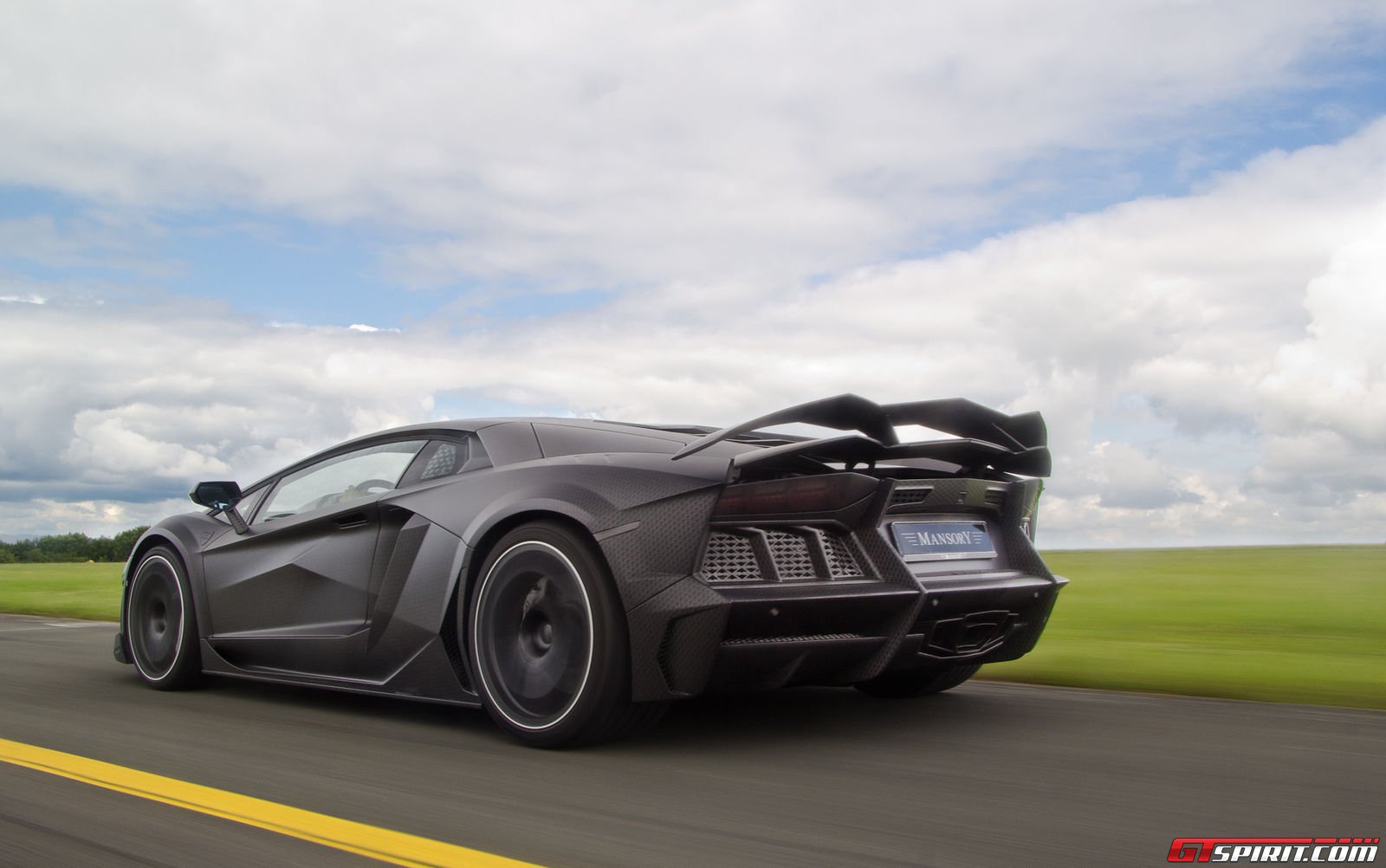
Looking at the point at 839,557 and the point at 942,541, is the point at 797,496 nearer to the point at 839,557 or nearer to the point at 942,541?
the point at 839,557

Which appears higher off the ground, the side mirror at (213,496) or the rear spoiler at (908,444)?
the rear spoiler at (908,444)

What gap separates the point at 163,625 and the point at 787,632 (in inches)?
138

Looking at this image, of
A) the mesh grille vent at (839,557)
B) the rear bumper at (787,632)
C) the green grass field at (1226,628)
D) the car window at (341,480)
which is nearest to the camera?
the rear bumper at (787,632)

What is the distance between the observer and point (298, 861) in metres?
2.61

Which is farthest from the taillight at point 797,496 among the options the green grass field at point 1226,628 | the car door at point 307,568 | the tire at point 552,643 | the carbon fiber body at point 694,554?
the car door at point 307,568

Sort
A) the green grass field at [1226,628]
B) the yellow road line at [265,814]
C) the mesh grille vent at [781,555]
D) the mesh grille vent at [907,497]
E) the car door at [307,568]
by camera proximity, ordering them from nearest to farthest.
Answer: the yellow road line at [265,814], the mesh grille vent at [781,555], the mesh grille vent at [907,497], the car door at [307,568], the green grass field at [1226,628]

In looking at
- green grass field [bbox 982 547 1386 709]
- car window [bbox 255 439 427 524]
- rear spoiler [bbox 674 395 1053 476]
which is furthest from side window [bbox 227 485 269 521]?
green grass field [bbox 982 547 1386 709]

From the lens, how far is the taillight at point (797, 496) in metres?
3.62

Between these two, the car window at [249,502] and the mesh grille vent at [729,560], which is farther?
the car window at [249,502]

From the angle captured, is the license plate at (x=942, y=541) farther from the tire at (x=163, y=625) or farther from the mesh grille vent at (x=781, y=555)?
the tire at (x=163, y=625)

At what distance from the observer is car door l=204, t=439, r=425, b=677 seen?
4.55 meters

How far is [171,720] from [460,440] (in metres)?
1.59

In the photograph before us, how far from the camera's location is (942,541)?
13.5 feet

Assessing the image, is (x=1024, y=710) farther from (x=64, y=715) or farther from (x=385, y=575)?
(x=64, y=715)
